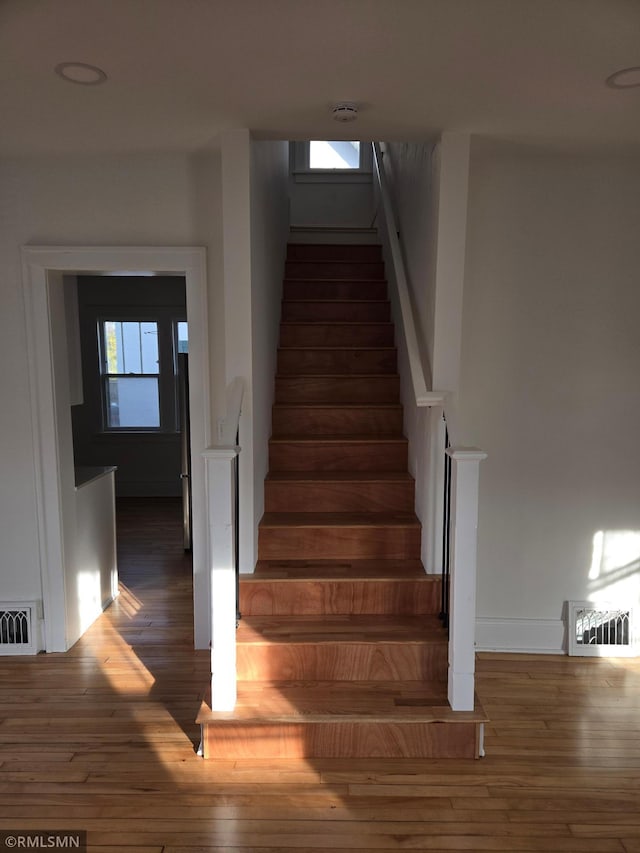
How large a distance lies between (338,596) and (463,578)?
0.68m

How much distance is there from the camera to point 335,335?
4227 mm

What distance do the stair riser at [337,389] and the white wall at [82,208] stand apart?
93 centimetres

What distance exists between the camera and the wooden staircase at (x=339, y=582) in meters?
2.43

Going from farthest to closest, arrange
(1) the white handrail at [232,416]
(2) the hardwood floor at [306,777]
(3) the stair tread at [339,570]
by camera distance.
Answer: (3) the stair tread at [339,570], (1) the white handrail at [232,416], (2) the hardwood floor at [306,777]

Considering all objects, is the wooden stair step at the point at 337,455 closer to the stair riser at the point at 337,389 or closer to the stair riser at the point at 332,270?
the stair riser at the point at 337,389

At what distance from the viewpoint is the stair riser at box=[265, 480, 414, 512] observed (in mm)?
3387

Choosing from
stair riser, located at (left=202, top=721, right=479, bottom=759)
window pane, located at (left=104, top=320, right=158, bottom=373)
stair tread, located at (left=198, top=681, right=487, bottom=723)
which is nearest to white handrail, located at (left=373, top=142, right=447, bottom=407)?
stair tread, located at (left=198, top=681, right=487, bottom=723)

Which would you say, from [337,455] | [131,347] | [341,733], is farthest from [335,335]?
[131,347]

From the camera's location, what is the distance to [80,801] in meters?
2.21

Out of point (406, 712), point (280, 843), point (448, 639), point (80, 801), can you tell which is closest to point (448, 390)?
point (448, 639)

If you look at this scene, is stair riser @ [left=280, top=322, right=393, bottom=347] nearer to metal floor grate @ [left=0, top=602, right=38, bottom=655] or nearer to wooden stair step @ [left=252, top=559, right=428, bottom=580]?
wooden stair step @ [left=252, top=559, right=428, bottom=580]

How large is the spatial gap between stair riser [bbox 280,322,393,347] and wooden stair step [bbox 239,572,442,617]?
1815 mm

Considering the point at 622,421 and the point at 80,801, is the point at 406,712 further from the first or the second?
the point at 622,421

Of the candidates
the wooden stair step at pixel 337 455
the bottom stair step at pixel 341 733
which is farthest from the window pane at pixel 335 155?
the bottom stair step at pixel 341 733
